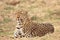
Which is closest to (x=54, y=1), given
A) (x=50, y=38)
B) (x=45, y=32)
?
(x=45, y=32)

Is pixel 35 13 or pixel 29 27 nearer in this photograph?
pixel 29 27

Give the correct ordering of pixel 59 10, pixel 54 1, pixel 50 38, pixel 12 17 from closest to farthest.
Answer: pixel 50 38 → pixel 12 17 → pixel 59 10 → pixel 54 1

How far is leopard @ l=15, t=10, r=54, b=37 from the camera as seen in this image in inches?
453

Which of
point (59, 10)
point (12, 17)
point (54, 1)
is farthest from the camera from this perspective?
point (54, 1)

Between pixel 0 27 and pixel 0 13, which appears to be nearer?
pixel 0 27

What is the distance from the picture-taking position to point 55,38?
10.9 m

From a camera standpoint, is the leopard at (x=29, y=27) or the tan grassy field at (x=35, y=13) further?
the tan grassy field at (x=35, y=13)

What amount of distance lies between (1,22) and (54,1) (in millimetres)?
6861

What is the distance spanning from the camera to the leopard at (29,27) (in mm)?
11516

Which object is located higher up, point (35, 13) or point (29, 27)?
point (29, 27)

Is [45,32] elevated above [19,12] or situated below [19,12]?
below

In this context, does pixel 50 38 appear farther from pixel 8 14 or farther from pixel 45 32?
pixel 8 14

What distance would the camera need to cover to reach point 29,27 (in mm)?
11695

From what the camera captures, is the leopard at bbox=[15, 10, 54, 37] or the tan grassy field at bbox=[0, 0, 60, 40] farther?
the tan grassy field at bbox=[0, 0, 60, 40]
